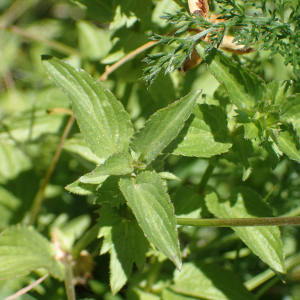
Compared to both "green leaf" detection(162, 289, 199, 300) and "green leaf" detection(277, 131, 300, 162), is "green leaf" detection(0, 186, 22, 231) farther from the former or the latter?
"green leaf" detection(277, 131, 300, 162)

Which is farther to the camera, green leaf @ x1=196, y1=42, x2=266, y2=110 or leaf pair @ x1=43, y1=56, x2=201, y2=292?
green leaf @ x1=196, y1=42, x2=266, y2=110

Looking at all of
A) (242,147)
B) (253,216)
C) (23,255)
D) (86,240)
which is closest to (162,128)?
(242,147)

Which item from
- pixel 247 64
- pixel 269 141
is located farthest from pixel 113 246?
pixel 247 64

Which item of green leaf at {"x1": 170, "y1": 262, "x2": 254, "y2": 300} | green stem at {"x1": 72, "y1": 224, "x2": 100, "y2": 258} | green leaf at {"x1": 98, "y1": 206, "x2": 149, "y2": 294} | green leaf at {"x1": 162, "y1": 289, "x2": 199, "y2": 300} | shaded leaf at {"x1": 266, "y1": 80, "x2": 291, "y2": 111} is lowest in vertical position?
green leaf at {"x1": 162, "y1": 289, "x2": 199, "y2": 300}

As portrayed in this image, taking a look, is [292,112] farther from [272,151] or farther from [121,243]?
[121,243]

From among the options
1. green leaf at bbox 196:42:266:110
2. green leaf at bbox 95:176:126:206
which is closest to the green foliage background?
green leaf at bbox 95:176:126:206

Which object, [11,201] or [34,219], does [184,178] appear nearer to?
[34,219]

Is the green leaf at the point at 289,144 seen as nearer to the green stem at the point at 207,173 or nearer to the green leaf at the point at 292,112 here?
the green leaf at the point at 292,112
